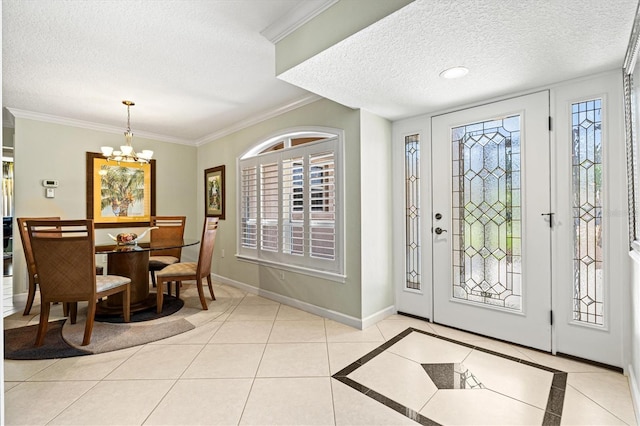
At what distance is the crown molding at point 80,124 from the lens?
13.2 feet

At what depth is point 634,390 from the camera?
193 cm

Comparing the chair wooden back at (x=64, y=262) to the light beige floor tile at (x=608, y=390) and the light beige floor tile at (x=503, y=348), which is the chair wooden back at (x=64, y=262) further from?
the light beige floor tile at (x=608, y=390)

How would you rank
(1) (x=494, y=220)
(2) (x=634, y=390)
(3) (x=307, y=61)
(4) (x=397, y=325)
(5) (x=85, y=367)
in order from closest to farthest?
1. (2) (x=634, y=390)
2. (3) (x=307, y=61)
3. (5) (x=85, y=367)
4. (1) (x=494, y=220)
5. (4) (x=397, y=325)

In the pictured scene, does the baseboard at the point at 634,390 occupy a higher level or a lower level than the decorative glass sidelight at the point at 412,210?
lower

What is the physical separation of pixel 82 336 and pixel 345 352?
2.42 metres

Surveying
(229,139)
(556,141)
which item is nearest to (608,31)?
(556,141)

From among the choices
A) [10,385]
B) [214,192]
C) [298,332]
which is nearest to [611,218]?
[298,332]

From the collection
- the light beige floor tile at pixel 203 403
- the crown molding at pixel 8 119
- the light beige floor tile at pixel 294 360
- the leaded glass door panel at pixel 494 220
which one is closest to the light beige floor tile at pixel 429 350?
the leaded glass door panel at pixel 494 220

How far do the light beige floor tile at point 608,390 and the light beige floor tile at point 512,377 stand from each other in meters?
0.17

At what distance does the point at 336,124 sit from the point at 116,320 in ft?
10.2

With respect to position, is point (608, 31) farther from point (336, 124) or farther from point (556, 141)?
point (336, 124)

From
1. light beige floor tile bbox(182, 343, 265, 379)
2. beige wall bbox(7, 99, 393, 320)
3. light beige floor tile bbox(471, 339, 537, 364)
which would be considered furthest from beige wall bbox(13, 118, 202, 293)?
light beige floor tile bbox(471, 339, 537, 364)

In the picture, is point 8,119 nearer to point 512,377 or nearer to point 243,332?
point 243,332

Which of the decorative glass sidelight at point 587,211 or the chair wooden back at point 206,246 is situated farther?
the chair wooden back at point 206,246
